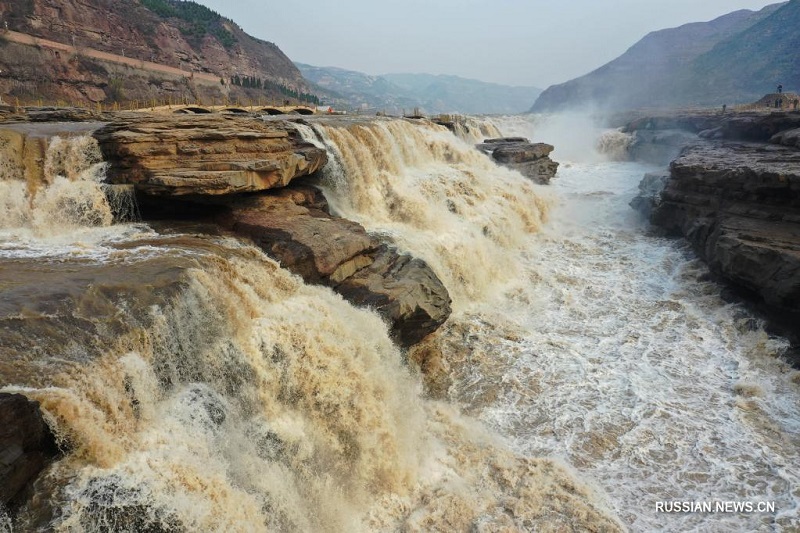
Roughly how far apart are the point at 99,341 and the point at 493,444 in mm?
4828

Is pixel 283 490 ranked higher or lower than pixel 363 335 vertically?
lower

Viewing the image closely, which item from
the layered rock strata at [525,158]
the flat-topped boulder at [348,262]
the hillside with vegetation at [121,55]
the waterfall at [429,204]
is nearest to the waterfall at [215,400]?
the flat-topped boulder at [348,262]

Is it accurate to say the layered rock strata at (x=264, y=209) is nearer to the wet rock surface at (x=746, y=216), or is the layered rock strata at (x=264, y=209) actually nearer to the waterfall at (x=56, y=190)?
the waterfall at (x=56, y=190)

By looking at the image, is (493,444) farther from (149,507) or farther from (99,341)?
(99,341)

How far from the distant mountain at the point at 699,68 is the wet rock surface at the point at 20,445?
230 ft

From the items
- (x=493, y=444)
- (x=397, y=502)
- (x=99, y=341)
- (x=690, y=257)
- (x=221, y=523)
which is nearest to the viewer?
(x=221, y=523)

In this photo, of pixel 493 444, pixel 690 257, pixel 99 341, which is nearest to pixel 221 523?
pixel 99 341

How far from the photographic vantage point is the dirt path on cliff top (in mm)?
34688

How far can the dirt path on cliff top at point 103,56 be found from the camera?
34688 mm

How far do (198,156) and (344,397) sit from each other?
17.4 feet

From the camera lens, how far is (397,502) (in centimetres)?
544

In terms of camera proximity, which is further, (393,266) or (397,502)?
(393,266)

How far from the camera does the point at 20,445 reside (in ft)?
11.2

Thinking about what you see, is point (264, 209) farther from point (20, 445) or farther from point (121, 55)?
point (121, 55)
